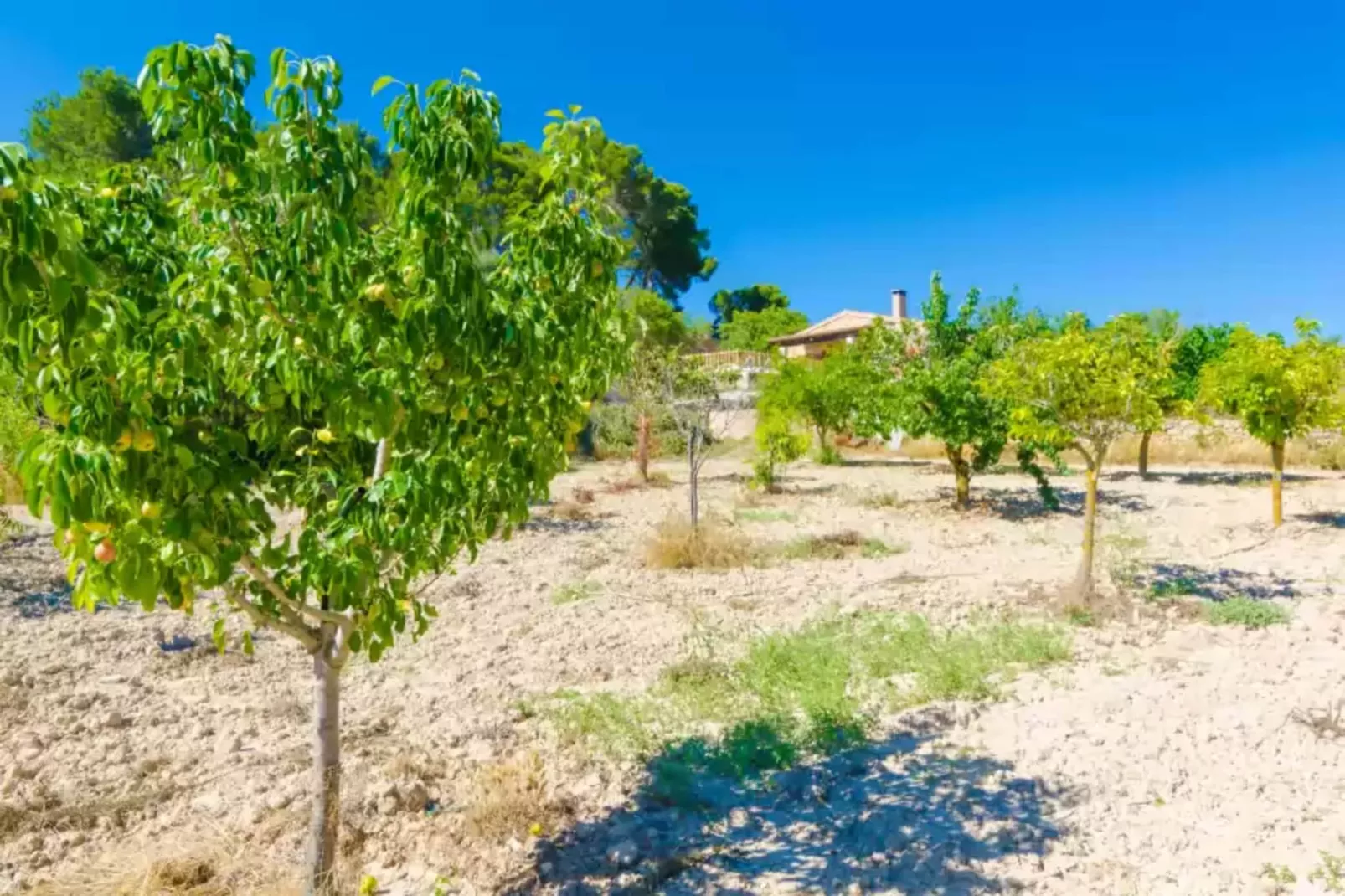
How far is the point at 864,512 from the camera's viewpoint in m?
13.4

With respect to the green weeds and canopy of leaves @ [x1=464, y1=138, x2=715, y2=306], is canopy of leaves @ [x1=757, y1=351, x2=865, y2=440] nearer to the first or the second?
the green weeds

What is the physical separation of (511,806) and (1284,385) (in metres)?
11.7

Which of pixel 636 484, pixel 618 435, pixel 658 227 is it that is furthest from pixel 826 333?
pixel 636 484

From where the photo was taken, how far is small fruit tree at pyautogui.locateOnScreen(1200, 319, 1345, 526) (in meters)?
11.0

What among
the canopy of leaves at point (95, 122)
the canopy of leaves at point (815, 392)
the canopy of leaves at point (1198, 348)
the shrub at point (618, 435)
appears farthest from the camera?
the canopy of leaves at point (1198, 348)

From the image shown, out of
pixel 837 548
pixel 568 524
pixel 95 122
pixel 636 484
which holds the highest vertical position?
pixel 95 122

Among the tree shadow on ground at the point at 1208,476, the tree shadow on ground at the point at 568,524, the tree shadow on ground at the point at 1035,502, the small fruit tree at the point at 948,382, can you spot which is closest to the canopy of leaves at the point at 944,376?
the small fruit tree at the point at 948,382

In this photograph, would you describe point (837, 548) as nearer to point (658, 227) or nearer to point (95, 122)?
point (95, 122)

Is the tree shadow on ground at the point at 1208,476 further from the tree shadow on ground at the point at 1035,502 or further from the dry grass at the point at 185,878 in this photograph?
the dry grass at the point at 185,878

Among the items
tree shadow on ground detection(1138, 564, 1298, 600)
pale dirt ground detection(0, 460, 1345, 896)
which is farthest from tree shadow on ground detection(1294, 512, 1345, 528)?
tree shadow on ground detection(1138, 564, 1298, 600)

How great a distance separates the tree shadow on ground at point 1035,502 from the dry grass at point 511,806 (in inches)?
413

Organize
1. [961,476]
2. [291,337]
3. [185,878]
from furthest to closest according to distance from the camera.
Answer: [961,476] < [185,878] < [291,337]

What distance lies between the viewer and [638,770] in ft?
14.1

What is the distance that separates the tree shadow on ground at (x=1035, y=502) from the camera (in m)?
13.2
